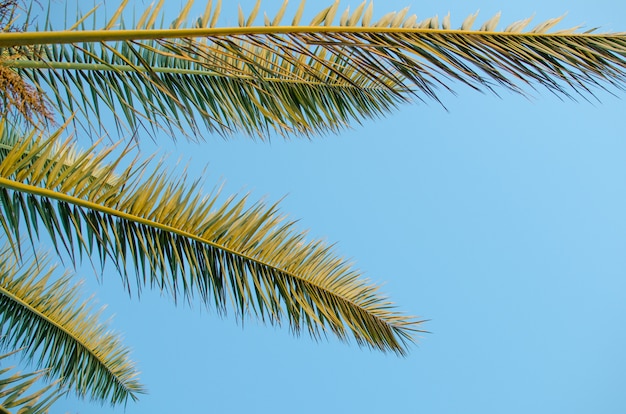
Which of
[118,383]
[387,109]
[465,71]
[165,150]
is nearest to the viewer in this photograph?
[465,71]

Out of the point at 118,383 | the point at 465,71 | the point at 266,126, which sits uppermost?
the point at 266,126

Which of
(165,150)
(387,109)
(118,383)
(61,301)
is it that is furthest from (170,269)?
(118,383)

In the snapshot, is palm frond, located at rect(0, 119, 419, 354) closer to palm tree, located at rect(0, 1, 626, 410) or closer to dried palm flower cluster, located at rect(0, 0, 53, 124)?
palm tree, located at rect(0, 1, 626, 410)

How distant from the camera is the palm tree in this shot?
162 cm

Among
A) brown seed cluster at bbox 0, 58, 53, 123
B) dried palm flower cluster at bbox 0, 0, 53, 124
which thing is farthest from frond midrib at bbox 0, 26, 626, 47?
brown seed cluster at bbox 0, 58, 53, 123

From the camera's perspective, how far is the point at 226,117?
10.8 ft

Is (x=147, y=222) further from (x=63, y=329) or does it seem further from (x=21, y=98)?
(x=63, y=329)

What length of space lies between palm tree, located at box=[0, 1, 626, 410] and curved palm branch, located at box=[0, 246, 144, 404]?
0.08ft

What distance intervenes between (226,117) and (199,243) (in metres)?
0.96

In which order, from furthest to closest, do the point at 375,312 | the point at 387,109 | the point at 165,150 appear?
1. the point at 387,109
2. the point at 375,312
3. the point at 165,150

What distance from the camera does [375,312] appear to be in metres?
3.08

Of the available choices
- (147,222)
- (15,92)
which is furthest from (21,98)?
(147,222)

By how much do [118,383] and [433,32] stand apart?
449cm

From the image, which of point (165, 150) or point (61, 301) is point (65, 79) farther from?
point (61, 301)
